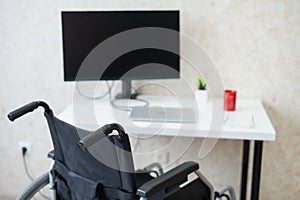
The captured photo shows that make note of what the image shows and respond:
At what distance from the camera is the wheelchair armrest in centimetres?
147

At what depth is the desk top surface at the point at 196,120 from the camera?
6.55 ft

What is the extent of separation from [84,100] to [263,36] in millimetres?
1088

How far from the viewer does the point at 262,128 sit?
79.2 inches

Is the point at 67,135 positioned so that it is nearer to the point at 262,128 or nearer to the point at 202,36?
the point at 262,128

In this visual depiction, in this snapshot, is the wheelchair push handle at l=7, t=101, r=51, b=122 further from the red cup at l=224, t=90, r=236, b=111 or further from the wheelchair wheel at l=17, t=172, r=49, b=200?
the red cup at l=224, t=90, r=236, b=111

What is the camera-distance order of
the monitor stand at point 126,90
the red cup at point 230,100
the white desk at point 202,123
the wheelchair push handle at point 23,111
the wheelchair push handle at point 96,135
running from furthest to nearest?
the monitor stand at point 126,90
the red cup at point 230,100
the white desk at point 202,123
the wheelchair push handle at point 23,111
the wheelchair push handle at point 96,135

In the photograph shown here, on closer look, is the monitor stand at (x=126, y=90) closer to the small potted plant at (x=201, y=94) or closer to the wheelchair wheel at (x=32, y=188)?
the small potted plant at (x=201, y=94)

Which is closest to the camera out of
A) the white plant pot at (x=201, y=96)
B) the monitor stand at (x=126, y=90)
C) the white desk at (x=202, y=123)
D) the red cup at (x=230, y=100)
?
the white desk at (x=202, y=123)

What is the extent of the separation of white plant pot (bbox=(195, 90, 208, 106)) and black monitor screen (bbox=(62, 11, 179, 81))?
0.22 m

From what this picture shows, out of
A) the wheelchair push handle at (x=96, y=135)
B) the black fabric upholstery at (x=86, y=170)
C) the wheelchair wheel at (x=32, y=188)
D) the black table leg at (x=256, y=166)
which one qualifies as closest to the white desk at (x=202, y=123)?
the black table leg at (x=256, y=166)

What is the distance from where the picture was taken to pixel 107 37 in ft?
7.40

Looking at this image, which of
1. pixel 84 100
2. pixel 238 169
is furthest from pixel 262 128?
pixel 84 100

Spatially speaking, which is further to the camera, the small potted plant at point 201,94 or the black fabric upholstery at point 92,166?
the small potted plant at point 201,94

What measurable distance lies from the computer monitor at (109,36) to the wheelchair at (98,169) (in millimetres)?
621
